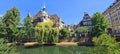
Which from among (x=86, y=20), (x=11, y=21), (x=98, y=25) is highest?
(x=86, y=20)

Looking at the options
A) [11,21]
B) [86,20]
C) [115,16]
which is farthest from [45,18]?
[115,16]

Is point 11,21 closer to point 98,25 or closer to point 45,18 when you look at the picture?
point 45,18

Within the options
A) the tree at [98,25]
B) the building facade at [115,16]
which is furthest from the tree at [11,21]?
the building facade at [115,16]

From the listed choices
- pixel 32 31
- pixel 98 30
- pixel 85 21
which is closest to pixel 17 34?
pixel 32 31

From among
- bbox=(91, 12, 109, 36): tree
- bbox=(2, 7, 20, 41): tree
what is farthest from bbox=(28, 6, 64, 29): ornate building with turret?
bbox=(91, 12, 109, 36): tree

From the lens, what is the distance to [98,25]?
6025 centimetres

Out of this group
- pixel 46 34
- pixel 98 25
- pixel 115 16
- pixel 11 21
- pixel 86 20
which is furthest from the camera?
pixel 86 20

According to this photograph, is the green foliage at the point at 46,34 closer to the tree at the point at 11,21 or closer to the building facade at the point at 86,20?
the tree at the point at 11,21

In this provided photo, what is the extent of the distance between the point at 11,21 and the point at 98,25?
2434cm

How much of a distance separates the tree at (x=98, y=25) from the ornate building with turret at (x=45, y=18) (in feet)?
71.0

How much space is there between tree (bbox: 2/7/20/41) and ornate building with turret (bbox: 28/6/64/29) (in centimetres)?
1725

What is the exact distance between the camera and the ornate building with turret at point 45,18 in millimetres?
81750

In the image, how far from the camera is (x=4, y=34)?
59438 millimetres

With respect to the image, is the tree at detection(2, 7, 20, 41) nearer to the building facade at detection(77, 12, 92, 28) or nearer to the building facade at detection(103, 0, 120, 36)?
the building facade at detection(77, 12, 92, 28)
